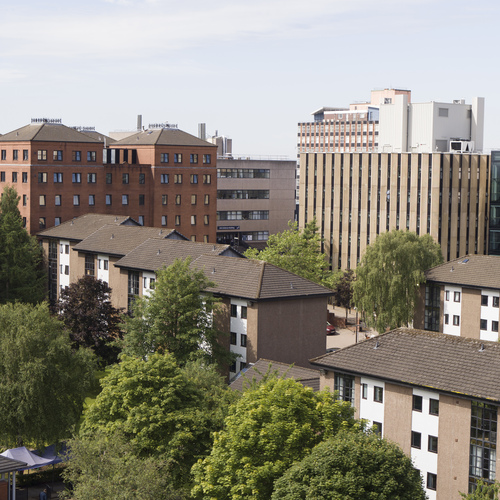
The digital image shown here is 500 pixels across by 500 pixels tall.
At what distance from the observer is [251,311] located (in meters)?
74.9

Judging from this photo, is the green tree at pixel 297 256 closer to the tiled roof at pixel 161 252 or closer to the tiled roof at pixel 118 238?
the tiled roof at pixel 118 238

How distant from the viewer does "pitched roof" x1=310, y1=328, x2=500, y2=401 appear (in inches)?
2068

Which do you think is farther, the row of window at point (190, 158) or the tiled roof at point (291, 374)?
the row of window at point (190, 158)

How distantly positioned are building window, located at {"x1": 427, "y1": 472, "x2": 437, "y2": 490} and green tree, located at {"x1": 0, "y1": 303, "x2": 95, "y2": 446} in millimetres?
24020

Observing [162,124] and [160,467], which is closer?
[160,467]

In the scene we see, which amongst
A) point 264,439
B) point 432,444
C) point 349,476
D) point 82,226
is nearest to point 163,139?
point 82,226

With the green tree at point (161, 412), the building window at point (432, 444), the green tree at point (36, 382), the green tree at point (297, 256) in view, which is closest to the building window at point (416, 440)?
the building window at point (432, 444)

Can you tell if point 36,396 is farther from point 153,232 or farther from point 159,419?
point 153,232

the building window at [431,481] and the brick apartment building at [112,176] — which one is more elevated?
the brick apartment building at [112,176]

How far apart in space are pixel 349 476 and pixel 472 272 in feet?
198

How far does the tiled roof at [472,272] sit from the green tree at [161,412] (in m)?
46.5

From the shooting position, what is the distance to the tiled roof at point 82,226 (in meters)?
108

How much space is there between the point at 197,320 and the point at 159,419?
24.3 meters

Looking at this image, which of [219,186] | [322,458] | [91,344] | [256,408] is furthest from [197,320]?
[219,186]
